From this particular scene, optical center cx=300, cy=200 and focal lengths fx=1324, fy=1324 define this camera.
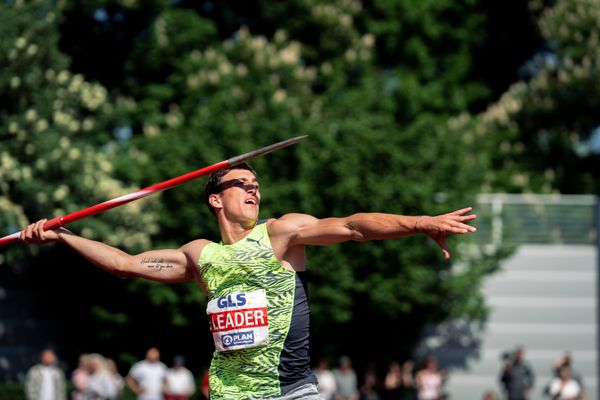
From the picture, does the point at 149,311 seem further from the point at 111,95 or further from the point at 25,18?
the point at 25,18

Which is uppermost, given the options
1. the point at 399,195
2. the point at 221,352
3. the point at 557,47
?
the point at 557,47

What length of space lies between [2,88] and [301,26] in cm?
1111

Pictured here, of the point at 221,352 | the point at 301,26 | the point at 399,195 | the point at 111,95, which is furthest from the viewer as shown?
the point at 301,26

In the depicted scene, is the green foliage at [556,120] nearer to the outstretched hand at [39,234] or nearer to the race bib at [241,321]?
the outstretched hand at [39,234]

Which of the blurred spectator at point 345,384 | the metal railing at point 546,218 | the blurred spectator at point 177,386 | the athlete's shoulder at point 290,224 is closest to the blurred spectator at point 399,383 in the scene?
the blurred spectator at point 345,384

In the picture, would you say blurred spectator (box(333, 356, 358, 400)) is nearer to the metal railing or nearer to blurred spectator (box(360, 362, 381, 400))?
blurred spectator (box(360, 362, 381, 400))

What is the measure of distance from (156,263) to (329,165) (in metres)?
19.2

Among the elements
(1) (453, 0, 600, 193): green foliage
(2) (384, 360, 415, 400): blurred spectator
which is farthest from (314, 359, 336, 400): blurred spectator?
(1) (453, 0, 600, 193): green foliage

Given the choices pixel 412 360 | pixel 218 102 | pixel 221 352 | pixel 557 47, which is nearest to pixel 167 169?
pixel 218 102

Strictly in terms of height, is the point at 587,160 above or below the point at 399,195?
above

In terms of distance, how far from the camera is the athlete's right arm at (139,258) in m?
7.61

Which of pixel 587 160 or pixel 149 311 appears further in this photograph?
pixel 587 160

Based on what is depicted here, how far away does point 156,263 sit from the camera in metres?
7.73

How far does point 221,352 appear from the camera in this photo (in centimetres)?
726
